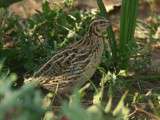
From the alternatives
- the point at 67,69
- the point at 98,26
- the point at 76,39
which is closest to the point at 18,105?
the point at 67,69

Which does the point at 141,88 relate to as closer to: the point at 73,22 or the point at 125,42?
the point at 125,42

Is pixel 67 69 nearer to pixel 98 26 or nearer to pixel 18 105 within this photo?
pixel 98 26

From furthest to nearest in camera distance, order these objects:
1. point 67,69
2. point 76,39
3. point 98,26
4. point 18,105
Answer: point 76,39 → point 98,26 → point 67,69 → point 18,105

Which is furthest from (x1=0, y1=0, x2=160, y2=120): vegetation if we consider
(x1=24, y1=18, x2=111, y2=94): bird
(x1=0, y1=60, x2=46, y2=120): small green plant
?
(x1=0, y1=60, x2=46, y2=120): small green plant

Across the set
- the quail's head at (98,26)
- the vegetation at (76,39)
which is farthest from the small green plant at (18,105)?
the quail's head at (98,26)

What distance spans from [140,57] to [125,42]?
24cm

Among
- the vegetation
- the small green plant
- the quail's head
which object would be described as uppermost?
the small green plant

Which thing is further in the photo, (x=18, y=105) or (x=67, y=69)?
(x=67, y=69)

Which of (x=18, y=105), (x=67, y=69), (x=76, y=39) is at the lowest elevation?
(x=76, y=39)

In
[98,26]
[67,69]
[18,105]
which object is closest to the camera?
[18,105]

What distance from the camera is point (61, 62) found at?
456 centimetres

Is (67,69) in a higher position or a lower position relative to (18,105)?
lower

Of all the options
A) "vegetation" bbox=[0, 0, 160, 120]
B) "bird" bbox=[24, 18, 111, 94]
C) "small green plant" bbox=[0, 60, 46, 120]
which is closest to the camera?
"small green plant" bbox=[0, 60, 46, 120]

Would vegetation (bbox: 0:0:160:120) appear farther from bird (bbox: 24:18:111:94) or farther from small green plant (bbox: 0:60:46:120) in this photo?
small green plant (bbox: 0:60:46:120)
